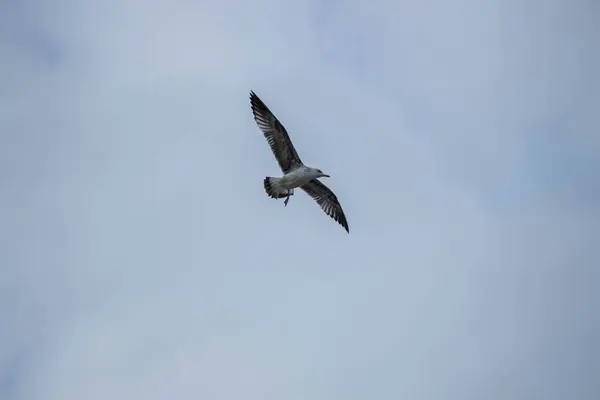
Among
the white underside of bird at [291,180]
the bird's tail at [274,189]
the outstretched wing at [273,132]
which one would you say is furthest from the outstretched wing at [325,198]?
the outstretched wing at [273,132]

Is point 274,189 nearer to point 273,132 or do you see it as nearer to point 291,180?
point 291,180

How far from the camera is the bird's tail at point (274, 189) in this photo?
129ft

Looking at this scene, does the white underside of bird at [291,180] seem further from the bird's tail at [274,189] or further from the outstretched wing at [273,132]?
the outstretched wing at [273,132]

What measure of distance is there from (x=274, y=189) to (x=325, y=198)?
313cm

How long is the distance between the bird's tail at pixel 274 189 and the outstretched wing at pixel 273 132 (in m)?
0.80

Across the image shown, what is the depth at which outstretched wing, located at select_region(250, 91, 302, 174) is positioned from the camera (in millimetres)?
38406

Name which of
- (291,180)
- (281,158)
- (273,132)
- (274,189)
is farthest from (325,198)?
(273,132)

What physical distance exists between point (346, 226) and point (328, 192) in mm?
1770

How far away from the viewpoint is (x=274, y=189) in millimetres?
39344

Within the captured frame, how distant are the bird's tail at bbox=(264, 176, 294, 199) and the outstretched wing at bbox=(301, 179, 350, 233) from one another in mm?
1808

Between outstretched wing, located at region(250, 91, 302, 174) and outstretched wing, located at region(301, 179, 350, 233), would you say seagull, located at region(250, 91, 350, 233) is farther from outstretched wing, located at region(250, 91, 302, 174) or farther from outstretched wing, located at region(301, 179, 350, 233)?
outstretched wing, located at region(301, 179, 350, 233)

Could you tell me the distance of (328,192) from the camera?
41469mm

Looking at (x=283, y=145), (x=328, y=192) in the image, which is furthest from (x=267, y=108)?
(x=328, y=192)

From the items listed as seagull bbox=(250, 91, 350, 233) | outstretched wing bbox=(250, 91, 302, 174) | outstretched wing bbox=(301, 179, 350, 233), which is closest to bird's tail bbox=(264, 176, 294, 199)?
seagull bbox=(250, 91, 350, 233)
